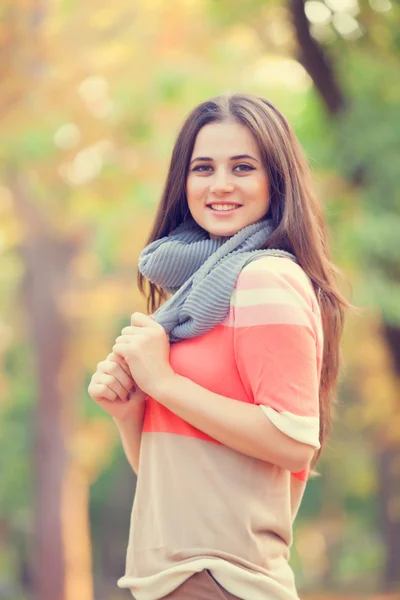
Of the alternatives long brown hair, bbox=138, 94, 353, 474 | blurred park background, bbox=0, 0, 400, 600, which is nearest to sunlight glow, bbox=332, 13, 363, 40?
blurred park background, bbox=0, 0, 400, 600

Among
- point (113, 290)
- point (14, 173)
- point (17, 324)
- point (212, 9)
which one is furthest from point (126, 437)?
point (17, 324)

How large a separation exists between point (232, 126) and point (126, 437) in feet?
2.33

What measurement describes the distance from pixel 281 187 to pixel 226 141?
151 mm

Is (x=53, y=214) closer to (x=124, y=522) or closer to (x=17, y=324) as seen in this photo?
(x=17, y=324)

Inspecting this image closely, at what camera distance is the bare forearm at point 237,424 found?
1677 millimetres

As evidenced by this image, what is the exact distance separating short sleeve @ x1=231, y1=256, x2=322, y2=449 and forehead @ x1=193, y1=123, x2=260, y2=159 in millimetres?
296

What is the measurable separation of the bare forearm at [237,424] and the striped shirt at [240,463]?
2 centimetres

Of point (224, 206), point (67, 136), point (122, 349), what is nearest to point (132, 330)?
point (122, 349)

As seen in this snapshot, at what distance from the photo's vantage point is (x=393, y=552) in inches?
383

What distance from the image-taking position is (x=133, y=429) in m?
2.00

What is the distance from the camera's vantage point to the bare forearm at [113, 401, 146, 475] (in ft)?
6.45

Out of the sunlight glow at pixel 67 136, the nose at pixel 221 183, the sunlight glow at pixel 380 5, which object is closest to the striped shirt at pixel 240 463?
the nose at pixel 221 183

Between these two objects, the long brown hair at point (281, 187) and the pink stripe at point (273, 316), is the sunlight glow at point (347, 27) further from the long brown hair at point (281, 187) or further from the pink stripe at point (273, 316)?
the pink stripe at point (273, 316)

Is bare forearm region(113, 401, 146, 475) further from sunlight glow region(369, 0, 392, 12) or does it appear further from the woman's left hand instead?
sunlight glow region(369, 0, 392, 12)
